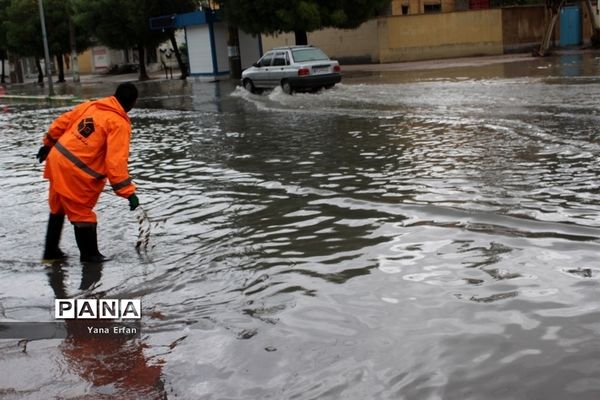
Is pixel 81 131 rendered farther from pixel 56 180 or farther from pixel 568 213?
pixel 568 213

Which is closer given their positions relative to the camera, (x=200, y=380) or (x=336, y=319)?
(x=200, y=380)

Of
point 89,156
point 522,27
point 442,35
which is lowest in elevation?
point 89,156

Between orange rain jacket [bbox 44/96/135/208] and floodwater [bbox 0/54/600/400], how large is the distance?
0.76 metres

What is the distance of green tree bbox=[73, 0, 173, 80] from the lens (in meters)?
41.7

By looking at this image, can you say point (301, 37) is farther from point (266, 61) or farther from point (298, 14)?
point (266, 61)

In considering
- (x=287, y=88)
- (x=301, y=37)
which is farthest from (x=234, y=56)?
(x=287, y=88)

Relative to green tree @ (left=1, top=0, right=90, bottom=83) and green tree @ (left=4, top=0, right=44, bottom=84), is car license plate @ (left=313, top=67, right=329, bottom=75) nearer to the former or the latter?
green tree @ (left=1, top=0, right=90, bottom=83)

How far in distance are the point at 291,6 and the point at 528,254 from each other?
26091 mm

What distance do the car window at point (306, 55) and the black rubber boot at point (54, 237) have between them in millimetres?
Answer: 18137

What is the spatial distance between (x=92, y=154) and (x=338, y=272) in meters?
2.14

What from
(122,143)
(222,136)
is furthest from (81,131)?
(222,136)

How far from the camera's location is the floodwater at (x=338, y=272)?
12.8ft

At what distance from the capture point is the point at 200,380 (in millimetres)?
3939

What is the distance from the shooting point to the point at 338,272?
220 inches
